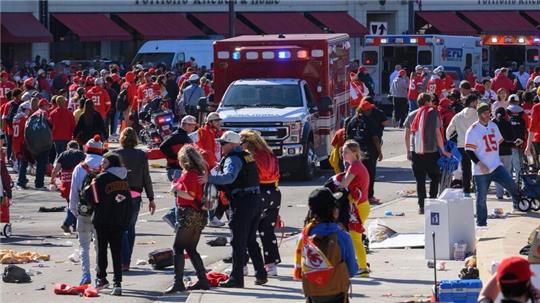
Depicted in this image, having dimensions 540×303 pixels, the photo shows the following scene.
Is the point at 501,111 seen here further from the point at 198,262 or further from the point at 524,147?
the point at 198,262

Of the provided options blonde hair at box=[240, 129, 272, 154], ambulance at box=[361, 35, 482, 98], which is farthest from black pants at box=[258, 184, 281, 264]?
ambulance at box=[361, 35, 482, 98]

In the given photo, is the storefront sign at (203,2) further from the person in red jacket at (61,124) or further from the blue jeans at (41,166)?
the blue jeans at (41,166)

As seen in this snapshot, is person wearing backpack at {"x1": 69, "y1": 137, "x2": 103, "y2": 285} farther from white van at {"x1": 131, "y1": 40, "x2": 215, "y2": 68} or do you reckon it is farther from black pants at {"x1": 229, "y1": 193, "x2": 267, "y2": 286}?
white van at {"x1": 131, "y1": 40, "x2": 215, "y2": 68}

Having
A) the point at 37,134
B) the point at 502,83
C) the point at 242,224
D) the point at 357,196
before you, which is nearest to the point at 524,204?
the point at 357,196

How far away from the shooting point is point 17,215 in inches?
846

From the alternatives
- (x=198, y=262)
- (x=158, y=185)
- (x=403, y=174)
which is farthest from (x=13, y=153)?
(x=198, y=262)

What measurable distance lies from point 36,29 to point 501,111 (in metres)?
35.2

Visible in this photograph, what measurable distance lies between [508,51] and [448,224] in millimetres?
36876

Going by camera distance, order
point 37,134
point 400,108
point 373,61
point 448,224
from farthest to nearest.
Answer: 1. point 373,61
2. point 400,108
3. point 37,134
4. point 448,224

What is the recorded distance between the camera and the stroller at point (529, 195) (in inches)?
760

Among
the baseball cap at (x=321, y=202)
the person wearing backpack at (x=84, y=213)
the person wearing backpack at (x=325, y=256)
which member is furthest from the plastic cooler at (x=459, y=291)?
the person wearing backpack at (x=84, y=213)

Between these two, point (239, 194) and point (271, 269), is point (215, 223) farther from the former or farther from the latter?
point (239, 194)

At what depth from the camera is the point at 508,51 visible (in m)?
51.8

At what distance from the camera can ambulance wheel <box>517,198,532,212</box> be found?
1953 centimetres
